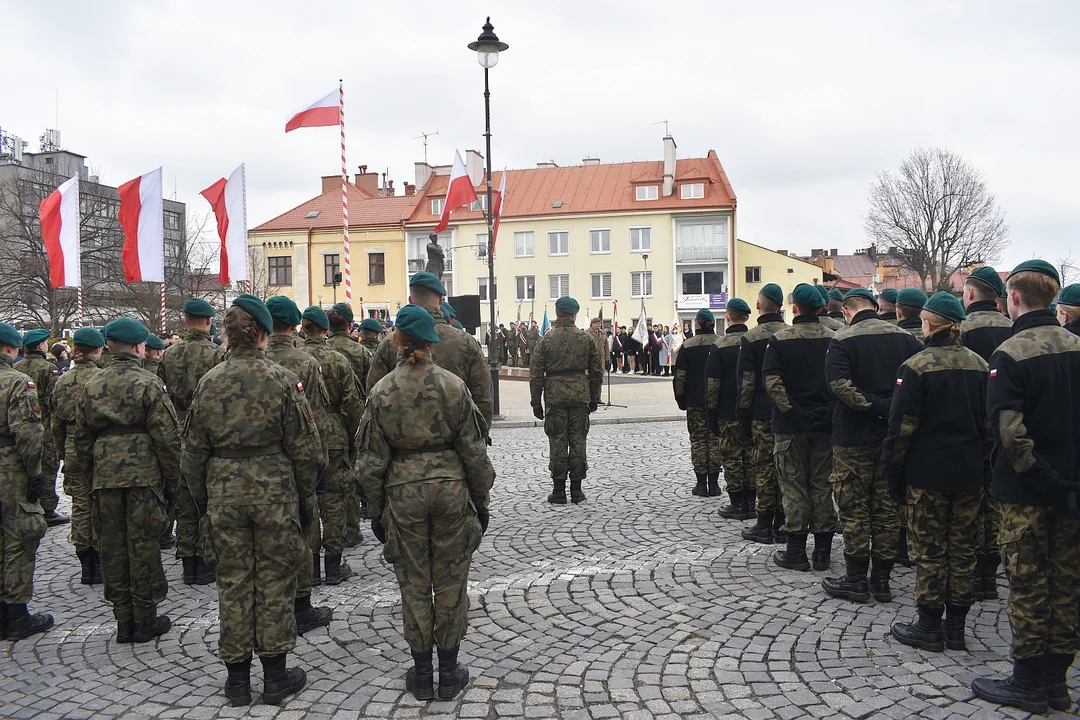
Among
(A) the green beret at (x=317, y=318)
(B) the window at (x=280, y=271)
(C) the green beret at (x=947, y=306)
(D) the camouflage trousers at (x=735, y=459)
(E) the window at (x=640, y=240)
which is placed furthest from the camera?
(B) the window at (x=280, y=271)

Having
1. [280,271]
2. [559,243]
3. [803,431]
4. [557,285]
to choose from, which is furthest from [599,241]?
[803,431]

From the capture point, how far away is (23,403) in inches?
210

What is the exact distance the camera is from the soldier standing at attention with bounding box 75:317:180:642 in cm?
510

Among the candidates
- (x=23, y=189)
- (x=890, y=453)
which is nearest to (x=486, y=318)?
(x=23, y=189)

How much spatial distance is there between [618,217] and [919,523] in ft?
168

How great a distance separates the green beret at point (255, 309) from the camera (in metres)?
4.47

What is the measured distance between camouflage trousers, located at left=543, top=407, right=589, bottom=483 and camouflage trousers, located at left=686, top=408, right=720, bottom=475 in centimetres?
131

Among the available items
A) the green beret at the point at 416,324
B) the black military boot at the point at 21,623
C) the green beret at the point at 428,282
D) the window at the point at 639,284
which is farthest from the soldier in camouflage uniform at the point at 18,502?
the window at the point at 639,284

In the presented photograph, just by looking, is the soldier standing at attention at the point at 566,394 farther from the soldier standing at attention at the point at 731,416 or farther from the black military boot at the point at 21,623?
the black military boot at the point at 21,623

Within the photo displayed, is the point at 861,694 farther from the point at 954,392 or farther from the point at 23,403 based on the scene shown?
the point at 23,403

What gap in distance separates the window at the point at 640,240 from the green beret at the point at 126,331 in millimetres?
50378

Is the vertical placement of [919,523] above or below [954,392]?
below

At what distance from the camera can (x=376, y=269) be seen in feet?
193

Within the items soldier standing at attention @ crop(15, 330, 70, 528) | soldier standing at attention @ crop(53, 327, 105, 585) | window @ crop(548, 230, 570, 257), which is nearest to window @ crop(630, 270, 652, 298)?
window @ crop(548, 230, 570, 257)
